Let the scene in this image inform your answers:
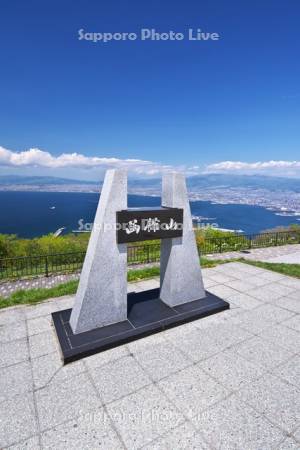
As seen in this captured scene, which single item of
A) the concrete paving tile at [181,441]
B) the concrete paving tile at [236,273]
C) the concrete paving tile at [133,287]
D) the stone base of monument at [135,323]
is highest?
the stone base of monument at [135,323]

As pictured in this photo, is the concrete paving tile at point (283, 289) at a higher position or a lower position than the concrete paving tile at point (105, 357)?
lower

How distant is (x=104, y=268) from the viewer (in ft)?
16.5

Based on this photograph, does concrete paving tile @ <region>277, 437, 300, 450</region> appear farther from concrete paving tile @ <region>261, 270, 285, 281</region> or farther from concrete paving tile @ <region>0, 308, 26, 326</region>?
concrete paving tile @ <region>261, 270, 285, 281</region>

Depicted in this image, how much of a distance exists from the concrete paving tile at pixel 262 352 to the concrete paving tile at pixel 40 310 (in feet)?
14.5

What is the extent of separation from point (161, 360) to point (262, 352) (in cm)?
190

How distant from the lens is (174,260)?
597 cm

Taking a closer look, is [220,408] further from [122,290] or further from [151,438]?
[122,290]

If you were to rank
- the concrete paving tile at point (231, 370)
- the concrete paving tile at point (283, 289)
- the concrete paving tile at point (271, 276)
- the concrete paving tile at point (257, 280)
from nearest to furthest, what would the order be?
the concrete paving tile at point (231, 370) < the concrete paving tile at point (283, 289) < the concrete paving tile at point (257, 280) < the concrete paving tile at point (271, 276)

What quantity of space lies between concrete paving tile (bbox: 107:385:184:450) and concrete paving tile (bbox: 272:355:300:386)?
6.26 feet

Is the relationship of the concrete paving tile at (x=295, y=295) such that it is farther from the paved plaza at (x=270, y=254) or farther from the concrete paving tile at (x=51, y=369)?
the concrete paving tile at (x=51, y=369)

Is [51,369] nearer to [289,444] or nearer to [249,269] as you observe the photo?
[289,444]

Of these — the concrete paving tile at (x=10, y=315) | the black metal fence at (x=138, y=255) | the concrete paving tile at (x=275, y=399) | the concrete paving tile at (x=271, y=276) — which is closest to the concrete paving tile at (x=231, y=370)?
the concrete paving tile at (x=275, y=399)

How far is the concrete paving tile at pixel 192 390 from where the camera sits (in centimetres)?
342

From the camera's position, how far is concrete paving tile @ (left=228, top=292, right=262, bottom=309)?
646 cm
